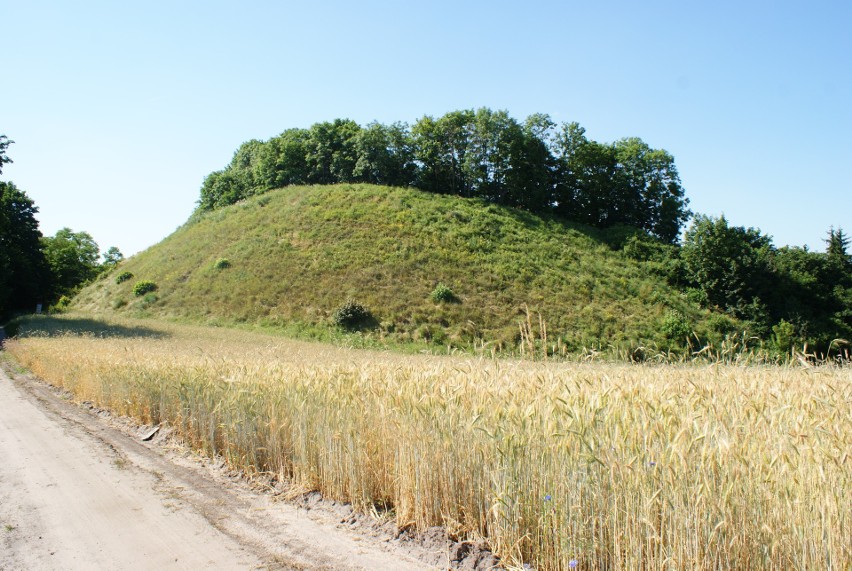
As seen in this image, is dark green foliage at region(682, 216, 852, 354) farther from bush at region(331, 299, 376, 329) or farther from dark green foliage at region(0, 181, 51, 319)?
dark green foliage at region(0, 181, 51, 319)

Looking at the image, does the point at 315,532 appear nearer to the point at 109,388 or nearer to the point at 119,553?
the point at 119,553

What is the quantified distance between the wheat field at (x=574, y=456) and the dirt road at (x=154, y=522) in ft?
1.67

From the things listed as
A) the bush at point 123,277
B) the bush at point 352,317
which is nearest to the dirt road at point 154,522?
the bush at point 352,317

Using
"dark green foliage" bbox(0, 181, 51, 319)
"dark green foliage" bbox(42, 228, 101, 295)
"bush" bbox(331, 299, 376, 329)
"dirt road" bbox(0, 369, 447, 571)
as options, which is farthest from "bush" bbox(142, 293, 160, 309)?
"dirt road" bbox(0, 369, 447, 571)

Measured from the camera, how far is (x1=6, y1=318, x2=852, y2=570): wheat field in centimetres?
307

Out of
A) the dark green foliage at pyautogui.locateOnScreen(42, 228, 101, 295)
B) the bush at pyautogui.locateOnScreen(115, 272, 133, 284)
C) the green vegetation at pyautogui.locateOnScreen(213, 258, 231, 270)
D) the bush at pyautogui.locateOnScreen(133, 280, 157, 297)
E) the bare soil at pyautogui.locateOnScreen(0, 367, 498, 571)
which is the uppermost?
the dark green foliage at pyautogui.locateOnScreen(42, 228, 101, 295)

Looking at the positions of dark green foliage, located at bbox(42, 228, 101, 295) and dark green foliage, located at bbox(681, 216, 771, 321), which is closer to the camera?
dark green foliage, located at bbox(681, 216, 771, 321)

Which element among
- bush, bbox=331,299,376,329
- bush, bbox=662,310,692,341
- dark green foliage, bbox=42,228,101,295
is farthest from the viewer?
dark green foliage, bbox=42,228,101,295

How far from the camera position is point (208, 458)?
25.0ft

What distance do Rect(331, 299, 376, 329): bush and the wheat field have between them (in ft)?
82.6

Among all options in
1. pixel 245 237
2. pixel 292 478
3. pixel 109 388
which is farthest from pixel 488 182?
pixel 292 478

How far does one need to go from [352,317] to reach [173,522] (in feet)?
91.4

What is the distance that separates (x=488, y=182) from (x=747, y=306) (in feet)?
93.4

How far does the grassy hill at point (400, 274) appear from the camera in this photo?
3338 cm
